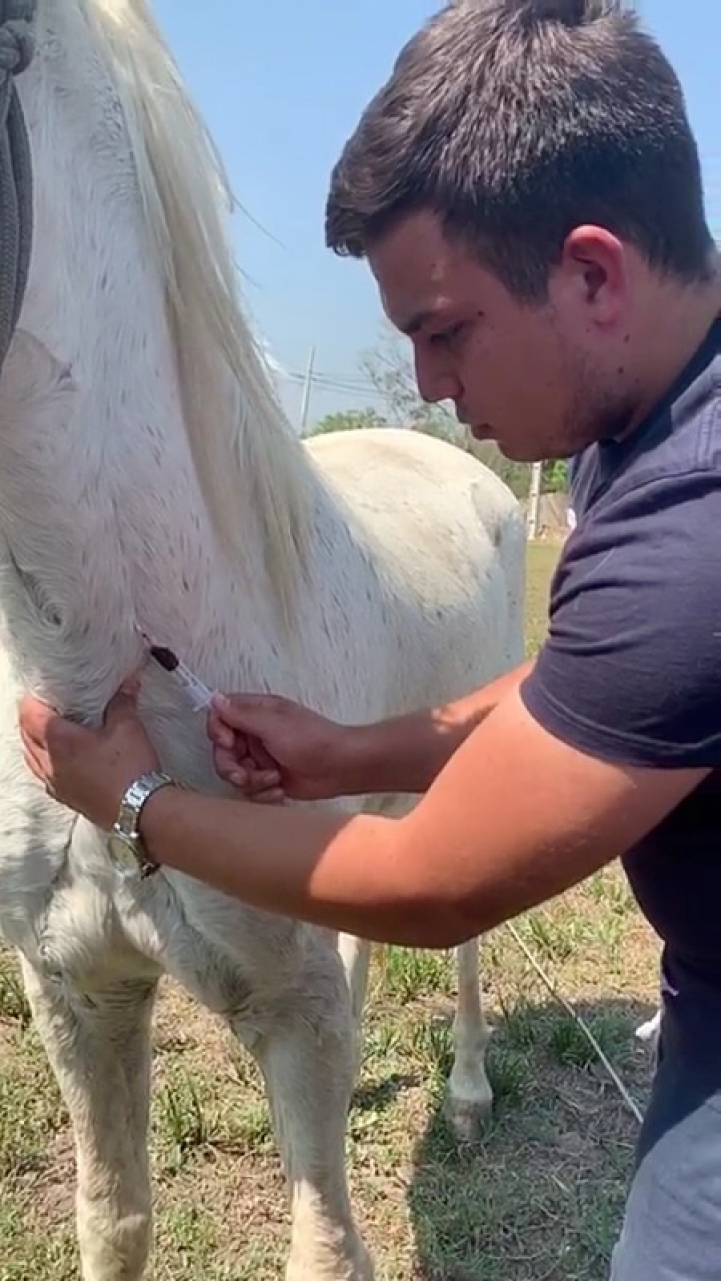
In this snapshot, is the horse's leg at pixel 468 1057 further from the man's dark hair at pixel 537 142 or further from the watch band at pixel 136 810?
the man's dark hair at pixel 537 142

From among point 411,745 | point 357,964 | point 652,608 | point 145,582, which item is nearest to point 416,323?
point 652,608

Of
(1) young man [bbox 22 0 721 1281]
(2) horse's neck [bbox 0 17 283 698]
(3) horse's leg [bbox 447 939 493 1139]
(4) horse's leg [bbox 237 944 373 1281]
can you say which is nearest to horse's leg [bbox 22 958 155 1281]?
(4) horse's leg [bbox 237 944 373 1281]

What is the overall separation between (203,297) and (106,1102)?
4.14 ft

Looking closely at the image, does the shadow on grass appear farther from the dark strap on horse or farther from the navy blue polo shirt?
the dark strap on horse

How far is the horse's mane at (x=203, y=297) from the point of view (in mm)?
1492

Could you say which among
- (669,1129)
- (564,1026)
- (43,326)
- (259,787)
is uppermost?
(43,326)

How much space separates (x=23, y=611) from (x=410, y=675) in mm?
1017

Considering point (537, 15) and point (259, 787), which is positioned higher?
point (537, 15)

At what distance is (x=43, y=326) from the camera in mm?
1385

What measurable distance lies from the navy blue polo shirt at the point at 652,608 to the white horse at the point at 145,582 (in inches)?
21.6

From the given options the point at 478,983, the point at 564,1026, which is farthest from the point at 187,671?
the point at 564,1026

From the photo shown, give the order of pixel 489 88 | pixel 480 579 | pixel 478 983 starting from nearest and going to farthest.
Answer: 1. pixel 489 88
2. pixel 480 579
3. pixel 478 983

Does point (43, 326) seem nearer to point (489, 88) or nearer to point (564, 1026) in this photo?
point (489, 88)

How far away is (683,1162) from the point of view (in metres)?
1.43
